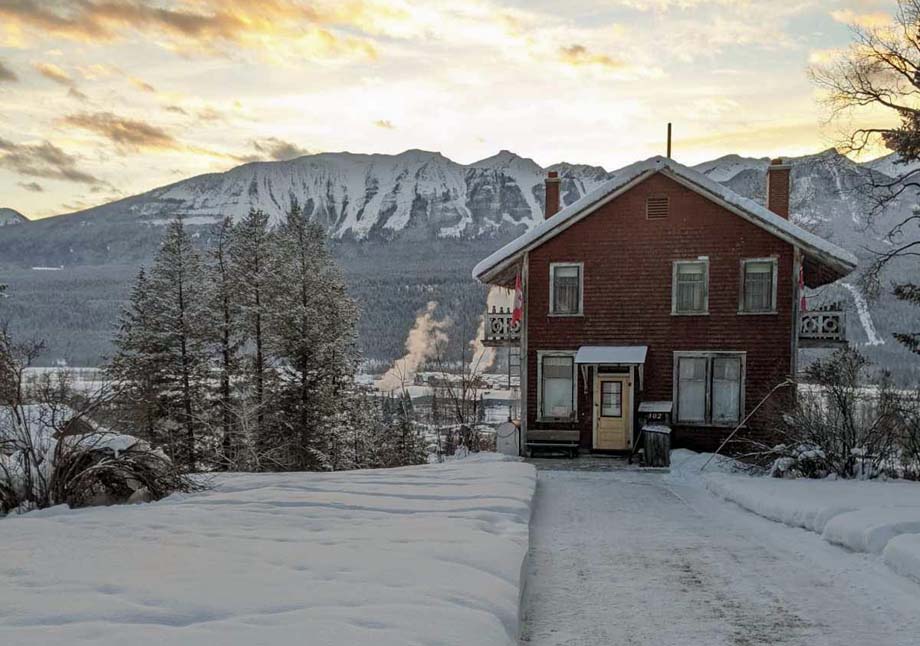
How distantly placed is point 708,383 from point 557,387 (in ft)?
13.8

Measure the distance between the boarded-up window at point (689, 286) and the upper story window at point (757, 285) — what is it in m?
1.09

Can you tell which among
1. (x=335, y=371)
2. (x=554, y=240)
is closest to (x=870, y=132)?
(x=554, y=240)

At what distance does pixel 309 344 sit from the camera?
27062 millimetres

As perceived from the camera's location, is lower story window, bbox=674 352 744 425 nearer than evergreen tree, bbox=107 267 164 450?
Yes

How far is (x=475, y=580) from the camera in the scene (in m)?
5.30

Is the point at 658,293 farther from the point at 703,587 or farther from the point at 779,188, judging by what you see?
the point at 703,587

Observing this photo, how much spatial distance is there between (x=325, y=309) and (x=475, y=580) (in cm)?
2447

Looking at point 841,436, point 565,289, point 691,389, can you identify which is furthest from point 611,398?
point 841,436

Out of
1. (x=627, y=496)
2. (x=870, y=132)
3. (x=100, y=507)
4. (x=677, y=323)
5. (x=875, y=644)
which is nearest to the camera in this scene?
(x=875, y=644)

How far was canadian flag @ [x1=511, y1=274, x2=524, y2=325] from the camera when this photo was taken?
18938 millimetres

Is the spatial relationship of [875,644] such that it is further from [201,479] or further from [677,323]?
[677,323]

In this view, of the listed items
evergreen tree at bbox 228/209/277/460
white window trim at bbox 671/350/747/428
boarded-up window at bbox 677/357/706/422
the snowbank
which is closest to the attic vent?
white window trim at bbox 671/350/747/428

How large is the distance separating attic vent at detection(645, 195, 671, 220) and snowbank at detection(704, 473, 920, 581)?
872cm

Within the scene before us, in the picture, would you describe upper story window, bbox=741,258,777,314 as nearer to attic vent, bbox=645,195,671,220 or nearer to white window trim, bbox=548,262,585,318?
attic vent, bbox=645,195,671,220
